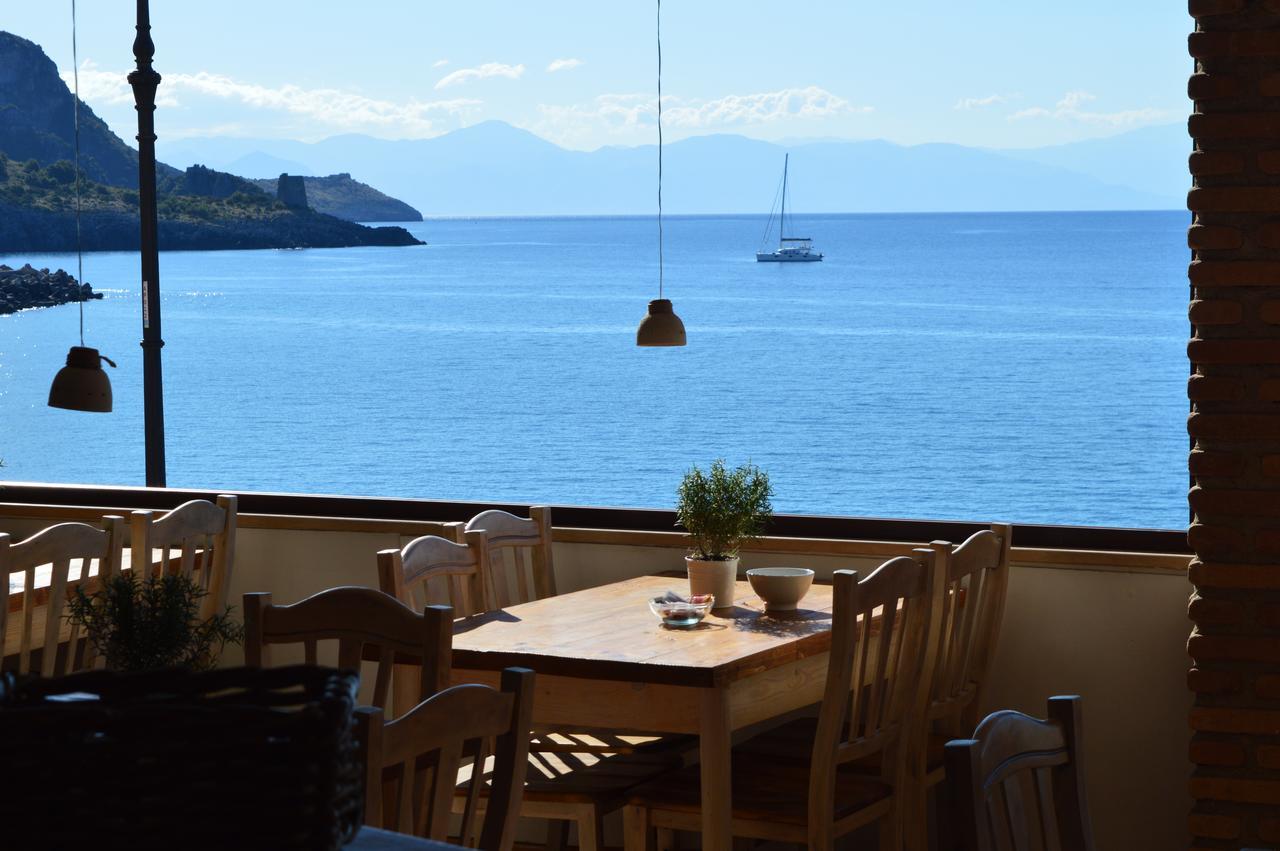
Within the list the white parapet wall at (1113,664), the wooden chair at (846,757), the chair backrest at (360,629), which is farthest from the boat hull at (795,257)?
the chair backrest at (360,629)

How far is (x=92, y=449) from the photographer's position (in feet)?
148

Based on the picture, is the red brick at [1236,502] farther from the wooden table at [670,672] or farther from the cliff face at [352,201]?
the cliff face at [352,201]

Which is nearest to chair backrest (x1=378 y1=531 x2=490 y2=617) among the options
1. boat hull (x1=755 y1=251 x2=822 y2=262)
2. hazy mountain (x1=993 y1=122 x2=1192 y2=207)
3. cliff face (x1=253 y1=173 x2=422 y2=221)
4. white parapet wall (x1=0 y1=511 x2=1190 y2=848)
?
white parapet wall (x1=0 y1=511 x2=1190 y2=848)

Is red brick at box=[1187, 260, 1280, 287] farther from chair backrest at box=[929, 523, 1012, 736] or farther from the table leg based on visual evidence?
the table leg

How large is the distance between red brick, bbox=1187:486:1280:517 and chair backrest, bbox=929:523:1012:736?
0.46 metres

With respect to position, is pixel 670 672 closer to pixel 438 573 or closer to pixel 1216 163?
pixel 438 573

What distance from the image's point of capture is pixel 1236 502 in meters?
3.05

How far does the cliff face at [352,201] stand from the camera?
56344 mm

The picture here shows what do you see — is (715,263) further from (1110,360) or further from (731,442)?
(731,442)

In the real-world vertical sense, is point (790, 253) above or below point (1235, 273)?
above

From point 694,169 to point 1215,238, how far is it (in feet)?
205

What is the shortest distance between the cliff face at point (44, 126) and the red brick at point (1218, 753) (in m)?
29.8

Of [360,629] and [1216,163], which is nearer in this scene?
[360,629]

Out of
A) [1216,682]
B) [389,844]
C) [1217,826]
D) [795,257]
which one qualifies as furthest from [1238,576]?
[795,257]
